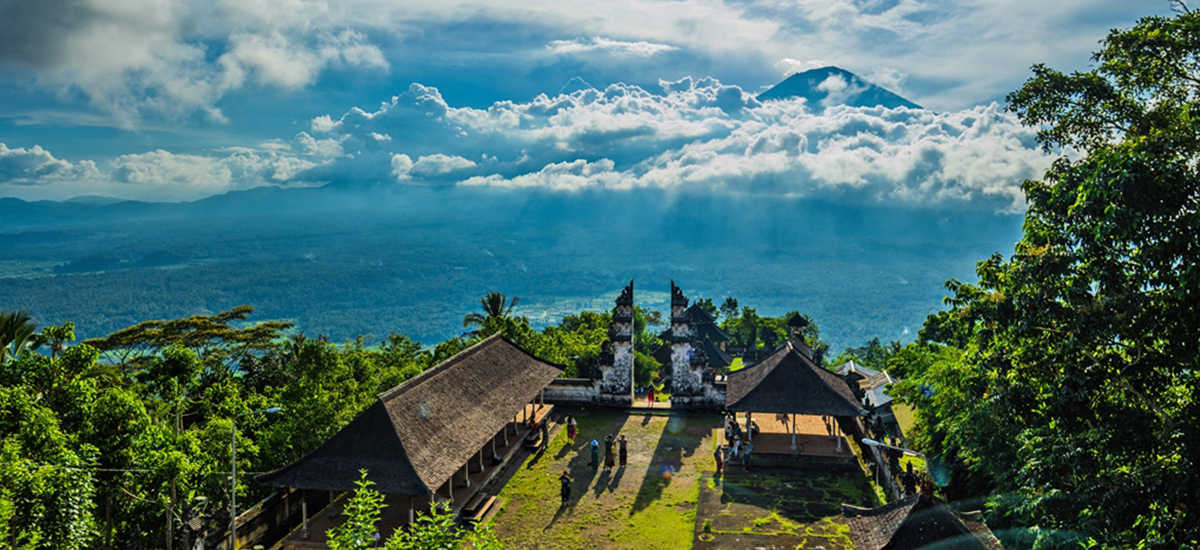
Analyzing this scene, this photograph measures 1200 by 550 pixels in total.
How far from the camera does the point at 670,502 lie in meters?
22.0

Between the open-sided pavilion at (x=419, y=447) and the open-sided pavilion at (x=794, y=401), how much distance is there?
920 centimetres

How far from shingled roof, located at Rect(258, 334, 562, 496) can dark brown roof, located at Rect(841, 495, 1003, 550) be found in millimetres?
10774

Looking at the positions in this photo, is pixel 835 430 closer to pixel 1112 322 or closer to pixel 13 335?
pixel 1112 322

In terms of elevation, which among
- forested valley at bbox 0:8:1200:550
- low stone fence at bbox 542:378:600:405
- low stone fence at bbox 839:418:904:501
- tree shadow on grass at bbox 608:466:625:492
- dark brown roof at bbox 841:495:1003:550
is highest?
forested valley at bbox 0:8:1200:550

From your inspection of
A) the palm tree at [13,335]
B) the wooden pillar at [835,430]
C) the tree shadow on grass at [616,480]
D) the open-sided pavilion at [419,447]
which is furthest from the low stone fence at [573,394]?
the palm tree at [13,335]

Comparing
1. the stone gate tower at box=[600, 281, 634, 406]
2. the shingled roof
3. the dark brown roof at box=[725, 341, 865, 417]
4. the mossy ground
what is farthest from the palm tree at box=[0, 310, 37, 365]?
the dark brown roof at box=[725, 341, 865, 417]

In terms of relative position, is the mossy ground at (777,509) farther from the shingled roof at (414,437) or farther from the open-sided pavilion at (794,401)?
the shingled roof at (414,437)

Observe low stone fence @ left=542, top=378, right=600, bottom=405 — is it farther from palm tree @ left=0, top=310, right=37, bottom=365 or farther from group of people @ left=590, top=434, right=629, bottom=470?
palm tree @ left=0, top=310, right=37, bottom=365

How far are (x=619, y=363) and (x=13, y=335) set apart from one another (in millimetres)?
23070

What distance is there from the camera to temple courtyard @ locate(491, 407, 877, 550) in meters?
19.3

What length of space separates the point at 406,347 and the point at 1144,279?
3986 centimetres

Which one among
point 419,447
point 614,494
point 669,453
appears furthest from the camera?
point 669,453

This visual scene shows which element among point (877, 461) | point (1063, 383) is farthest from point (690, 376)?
point (1063, 383)

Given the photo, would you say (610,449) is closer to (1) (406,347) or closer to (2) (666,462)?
(2) (666,462)
